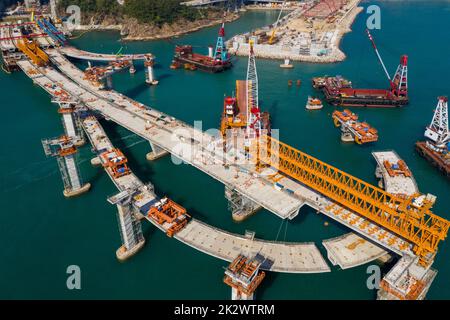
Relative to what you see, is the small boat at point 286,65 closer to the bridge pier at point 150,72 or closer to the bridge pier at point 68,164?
the bridge pier at point 150,72

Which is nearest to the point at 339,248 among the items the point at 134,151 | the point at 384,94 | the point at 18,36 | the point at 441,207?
the point at 441,207

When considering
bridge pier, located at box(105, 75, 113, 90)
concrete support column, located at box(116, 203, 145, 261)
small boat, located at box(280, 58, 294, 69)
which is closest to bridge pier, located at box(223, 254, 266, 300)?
concrete support column, located at box(116, 203, 145, 261)

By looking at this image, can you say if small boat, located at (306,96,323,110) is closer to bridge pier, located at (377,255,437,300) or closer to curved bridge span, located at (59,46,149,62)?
bridge pier, located at (377,255,437,300)

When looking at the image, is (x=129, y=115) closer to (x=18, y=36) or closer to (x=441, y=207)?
(x=441, y=207)

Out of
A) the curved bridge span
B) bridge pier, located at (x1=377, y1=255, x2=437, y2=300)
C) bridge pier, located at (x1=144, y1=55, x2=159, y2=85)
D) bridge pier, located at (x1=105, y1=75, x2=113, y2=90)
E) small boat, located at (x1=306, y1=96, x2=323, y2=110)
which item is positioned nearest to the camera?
bridge pier, located at (x1=377, y1=255, x2=437, y2=300)

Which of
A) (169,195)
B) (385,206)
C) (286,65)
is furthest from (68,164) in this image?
(286,65)
